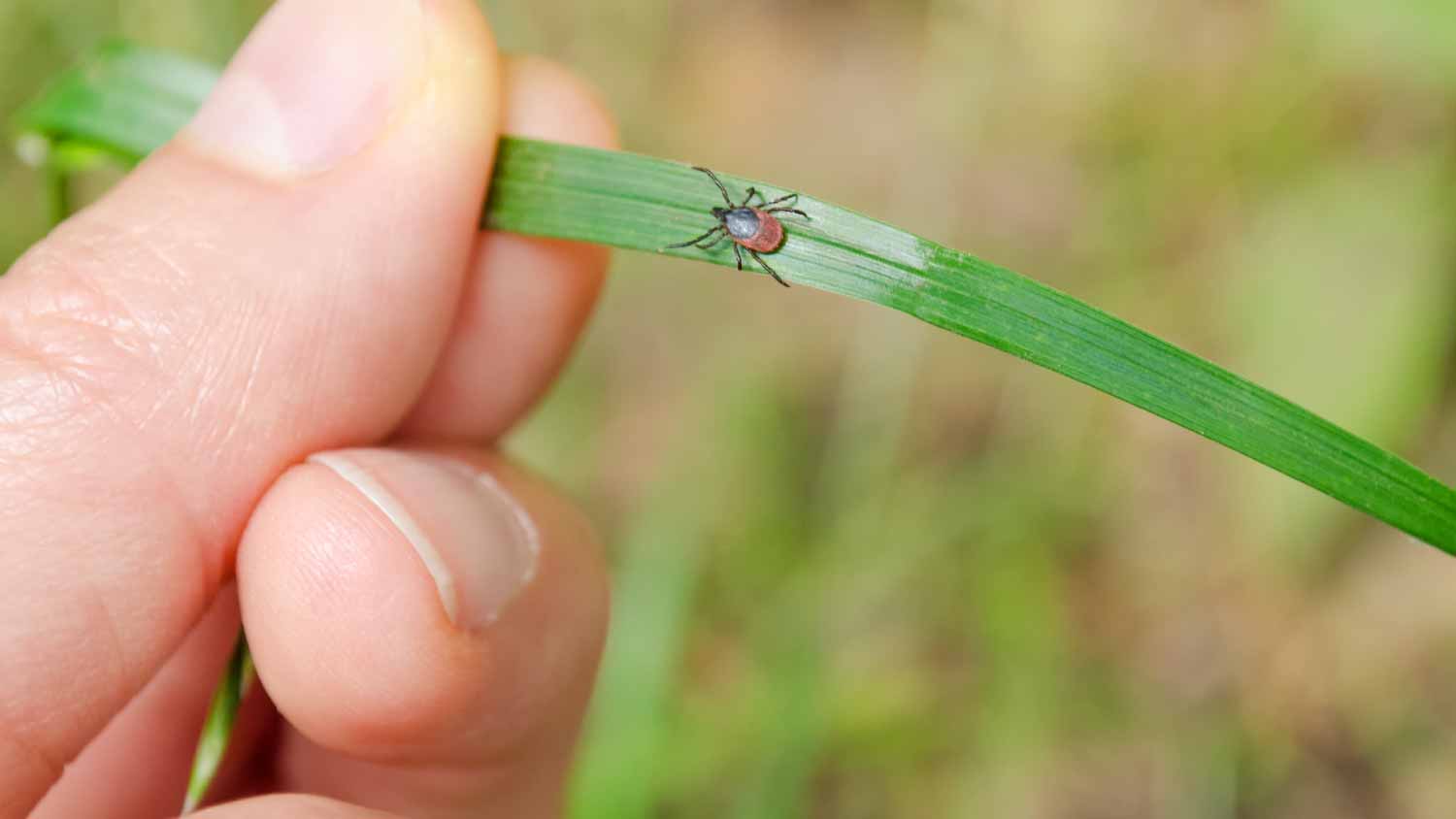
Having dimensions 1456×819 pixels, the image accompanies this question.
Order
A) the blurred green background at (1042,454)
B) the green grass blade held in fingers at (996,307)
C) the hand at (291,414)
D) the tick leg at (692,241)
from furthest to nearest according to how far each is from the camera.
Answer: the blurred green background at (1042,454) → the tick leg at (692,241) → the hand at (291,414) → the green grass blade held in fingers at (996,307)

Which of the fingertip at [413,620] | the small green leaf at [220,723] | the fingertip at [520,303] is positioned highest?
the fingertip at [520,303]

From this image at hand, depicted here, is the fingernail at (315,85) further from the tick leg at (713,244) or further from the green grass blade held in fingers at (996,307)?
the tick leg at (713,244)

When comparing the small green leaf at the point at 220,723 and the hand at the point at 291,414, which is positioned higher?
the hand at the point at 291,414

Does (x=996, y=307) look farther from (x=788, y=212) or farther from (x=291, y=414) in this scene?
(x=291, y=414)

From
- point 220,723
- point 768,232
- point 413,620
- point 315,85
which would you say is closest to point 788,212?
point 768,232

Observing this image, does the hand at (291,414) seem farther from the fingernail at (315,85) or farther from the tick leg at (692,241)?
the tick leg at (692,241)

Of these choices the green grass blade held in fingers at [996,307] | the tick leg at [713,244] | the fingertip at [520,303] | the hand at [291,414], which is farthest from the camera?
the fingertip at [520,303]

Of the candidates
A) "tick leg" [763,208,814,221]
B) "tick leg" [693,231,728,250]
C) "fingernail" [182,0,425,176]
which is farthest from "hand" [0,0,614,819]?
"tick leg" [763,208,814,221]

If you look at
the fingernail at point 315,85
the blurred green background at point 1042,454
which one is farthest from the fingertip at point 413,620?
the blurred green background at point 1042,454

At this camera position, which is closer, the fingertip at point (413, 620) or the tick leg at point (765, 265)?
the tick leg at point (765, 265)
